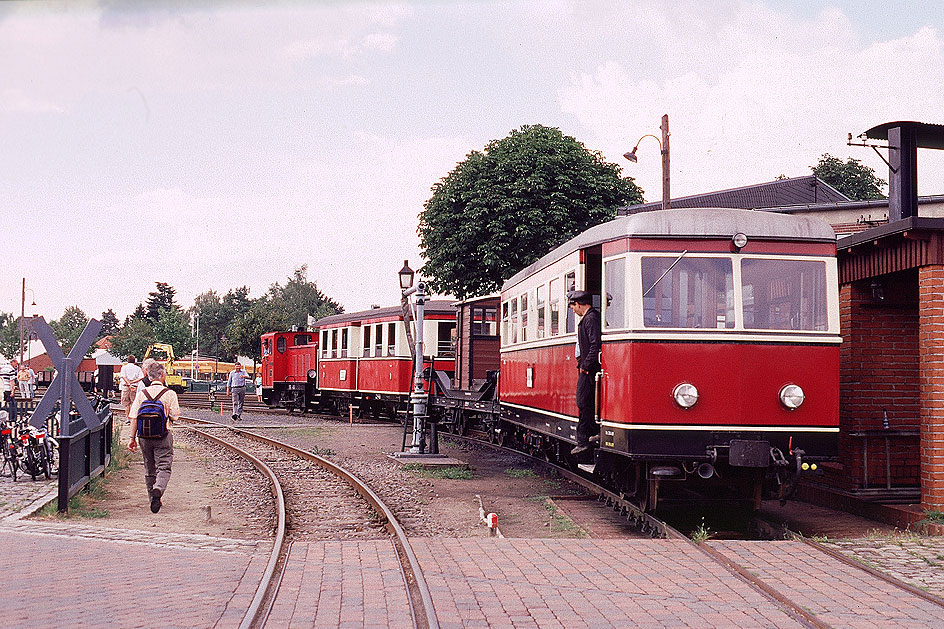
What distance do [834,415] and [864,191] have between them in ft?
167

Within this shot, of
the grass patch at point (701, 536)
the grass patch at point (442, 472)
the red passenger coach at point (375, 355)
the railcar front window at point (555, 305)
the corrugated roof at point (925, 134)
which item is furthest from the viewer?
the red passenger coach at point (375, 355)

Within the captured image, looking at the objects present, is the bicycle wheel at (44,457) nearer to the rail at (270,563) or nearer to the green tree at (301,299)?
the rail at (270,563)

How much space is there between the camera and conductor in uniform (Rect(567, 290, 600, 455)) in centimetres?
1033

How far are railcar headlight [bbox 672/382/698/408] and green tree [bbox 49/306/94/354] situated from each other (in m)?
70.8

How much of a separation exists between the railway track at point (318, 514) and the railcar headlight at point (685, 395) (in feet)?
9.34

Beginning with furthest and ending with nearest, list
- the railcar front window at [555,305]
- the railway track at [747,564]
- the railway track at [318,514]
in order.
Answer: the railcar front window at [555,305]
the railway track at [318,514]
the railway track at [747,564]

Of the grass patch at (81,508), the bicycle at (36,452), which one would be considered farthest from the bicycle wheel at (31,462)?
the grass patch at (81,508)

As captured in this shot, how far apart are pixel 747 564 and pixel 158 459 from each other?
662 centimetres

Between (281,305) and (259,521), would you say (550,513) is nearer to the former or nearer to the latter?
(259,521)

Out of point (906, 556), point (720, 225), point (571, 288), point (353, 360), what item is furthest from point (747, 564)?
point (353, 360)

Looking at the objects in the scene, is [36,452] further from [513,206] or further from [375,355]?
[513,206]

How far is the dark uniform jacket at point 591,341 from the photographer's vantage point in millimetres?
10312

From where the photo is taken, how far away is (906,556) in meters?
8.58

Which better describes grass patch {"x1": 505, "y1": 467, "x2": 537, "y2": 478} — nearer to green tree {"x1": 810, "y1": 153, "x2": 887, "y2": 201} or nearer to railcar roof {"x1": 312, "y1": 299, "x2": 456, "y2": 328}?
railcar roof {"x1": 312, "y1": 299, "x2": 456, "y2": 328}
